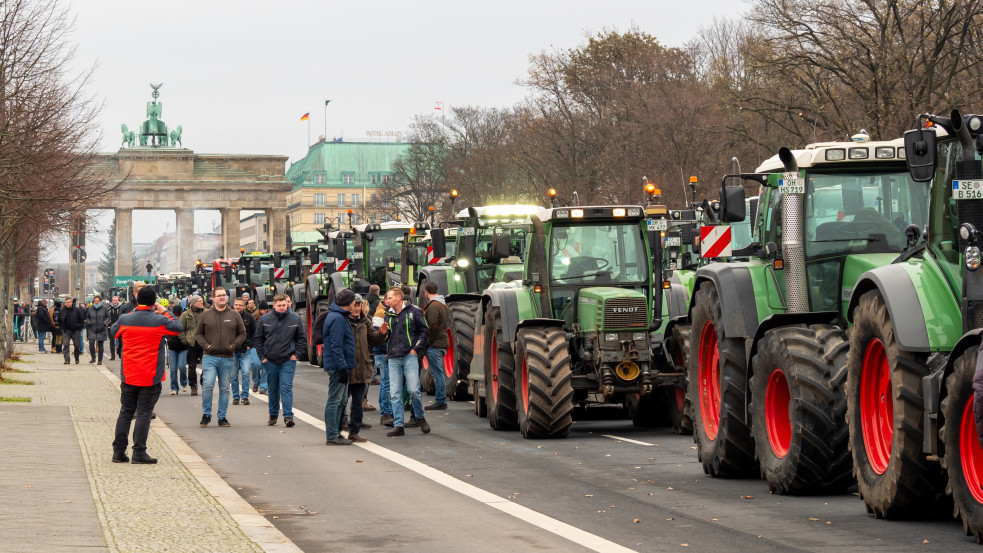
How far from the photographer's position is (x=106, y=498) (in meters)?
12.1

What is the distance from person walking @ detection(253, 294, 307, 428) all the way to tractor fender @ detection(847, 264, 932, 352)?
11.8m

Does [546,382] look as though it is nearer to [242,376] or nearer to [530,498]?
[530,498]

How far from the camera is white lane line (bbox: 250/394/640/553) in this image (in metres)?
9.92

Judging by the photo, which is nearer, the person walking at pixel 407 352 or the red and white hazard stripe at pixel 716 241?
the person walking at pixel 407 352

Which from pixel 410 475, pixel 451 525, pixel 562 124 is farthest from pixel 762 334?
pixel 562 124

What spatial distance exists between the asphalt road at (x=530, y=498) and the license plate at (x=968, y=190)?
2.08 meters

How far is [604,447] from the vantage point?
16.8 meters

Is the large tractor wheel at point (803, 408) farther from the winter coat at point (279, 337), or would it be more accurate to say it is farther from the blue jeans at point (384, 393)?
the winter coat at point (279, 337)

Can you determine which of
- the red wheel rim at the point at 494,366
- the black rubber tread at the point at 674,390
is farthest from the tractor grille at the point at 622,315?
the red wheel rim at the point at 494,366

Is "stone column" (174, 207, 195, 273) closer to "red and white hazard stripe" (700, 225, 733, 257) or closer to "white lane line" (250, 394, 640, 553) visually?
"red and white hazard stripe" (700, 225, 733, 257)

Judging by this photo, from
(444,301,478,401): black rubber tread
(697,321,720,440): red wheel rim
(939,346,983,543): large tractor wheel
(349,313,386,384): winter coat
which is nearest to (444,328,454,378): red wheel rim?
(444,301,478,401): black rubber tread

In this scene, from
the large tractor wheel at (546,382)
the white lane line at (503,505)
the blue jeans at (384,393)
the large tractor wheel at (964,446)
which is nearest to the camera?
the large tractor wheel at (964,446)

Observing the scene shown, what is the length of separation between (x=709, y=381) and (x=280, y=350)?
8091 millimetres

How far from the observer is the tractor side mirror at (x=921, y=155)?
9.45 metres
